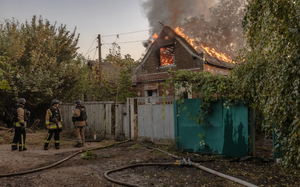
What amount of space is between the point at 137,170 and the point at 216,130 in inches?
106

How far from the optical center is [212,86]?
6.77 metres

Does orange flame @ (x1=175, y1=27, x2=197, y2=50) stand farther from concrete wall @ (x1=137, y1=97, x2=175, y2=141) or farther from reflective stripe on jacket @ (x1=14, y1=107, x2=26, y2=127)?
reflective stripe on jacket @ (x1=14, y1=107, x2=26, y2=127)

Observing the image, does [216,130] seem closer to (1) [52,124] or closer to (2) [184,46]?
(1) [52,124]

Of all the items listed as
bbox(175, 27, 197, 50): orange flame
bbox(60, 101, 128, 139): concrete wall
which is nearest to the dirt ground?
bbox(60, 101, 128, 139): concrete wall

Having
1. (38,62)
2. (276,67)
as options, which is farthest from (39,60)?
(276,67)

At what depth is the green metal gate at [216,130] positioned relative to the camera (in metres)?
6.36

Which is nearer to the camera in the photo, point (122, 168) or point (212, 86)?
point (122, 168)

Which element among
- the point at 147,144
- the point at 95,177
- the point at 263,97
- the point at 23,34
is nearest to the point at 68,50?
the point at 23,34

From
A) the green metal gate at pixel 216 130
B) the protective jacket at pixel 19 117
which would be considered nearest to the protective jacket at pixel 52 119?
the protective jacket at pixel 19 117

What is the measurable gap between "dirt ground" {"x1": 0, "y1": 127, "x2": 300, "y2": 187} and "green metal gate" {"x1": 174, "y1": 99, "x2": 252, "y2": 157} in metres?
0.28

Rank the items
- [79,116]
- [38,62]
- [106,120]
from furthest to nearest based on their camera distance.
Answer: [38,62], [106,120], [79,116]

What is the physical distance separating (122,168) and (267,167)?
141 inches

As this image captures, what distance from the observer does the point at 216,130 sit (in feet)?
22.5

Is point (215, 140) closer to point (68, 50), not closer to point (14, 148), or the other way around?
point (14, 148)
